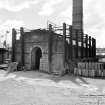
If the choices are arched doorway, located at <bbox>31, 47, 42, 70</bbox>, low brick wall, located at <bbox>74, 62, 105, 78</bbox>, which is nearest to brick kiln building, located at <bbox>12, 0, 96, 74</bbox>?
arched doorway, located at <bbox>31, 47, 42, 70</bbox>

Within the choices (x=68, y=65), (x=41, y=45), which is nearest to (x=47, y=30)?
(x=41, y=45)

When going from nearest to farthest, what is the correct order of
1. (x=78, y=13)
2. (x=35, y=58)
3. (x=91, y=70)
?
(x=91, y=70) → (x=35, y=58) → (x=78, y=13)

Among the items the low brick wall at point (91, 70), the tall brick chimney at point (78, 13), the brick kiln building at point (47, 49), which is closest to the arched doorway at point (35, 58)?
the brick kiln building at point (47, 49)

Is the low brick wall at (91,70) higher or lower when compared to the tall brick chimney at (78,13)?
lower

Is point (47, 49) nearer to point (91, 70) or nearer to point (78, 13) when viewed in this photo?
point (91, 70)

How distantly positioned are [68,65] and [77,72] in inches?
59.8

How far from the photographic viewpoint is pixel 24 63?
20031mm

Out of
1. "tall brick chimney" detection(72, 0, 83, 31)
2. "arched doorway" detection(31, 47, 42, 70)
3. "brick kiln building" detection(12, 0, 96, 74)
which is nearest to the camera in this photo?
"brick kiln building" detection(12, 0, 96, 74)

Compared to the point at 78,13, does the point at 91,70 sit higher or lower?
lower

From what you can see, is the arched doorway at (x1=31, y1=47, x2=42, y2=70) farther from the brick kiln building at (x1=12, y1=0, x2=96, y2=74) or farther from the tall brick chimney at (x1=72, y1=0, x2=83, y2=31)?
the tall brick chimney at (x1=72, y1=0, x2=83, y2=31)

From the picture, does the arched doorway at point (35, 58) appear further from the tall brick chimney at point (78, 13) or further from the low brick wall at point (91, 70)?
the tall brick chimney at point (78, 13)

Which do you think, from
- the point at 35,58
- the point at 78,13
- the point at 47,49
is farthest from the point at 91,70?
the point at 78,13

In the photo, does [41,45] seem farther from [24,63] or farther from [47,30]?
[24,63]

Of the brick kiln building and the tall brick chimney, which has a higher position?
the tall brick chimney
